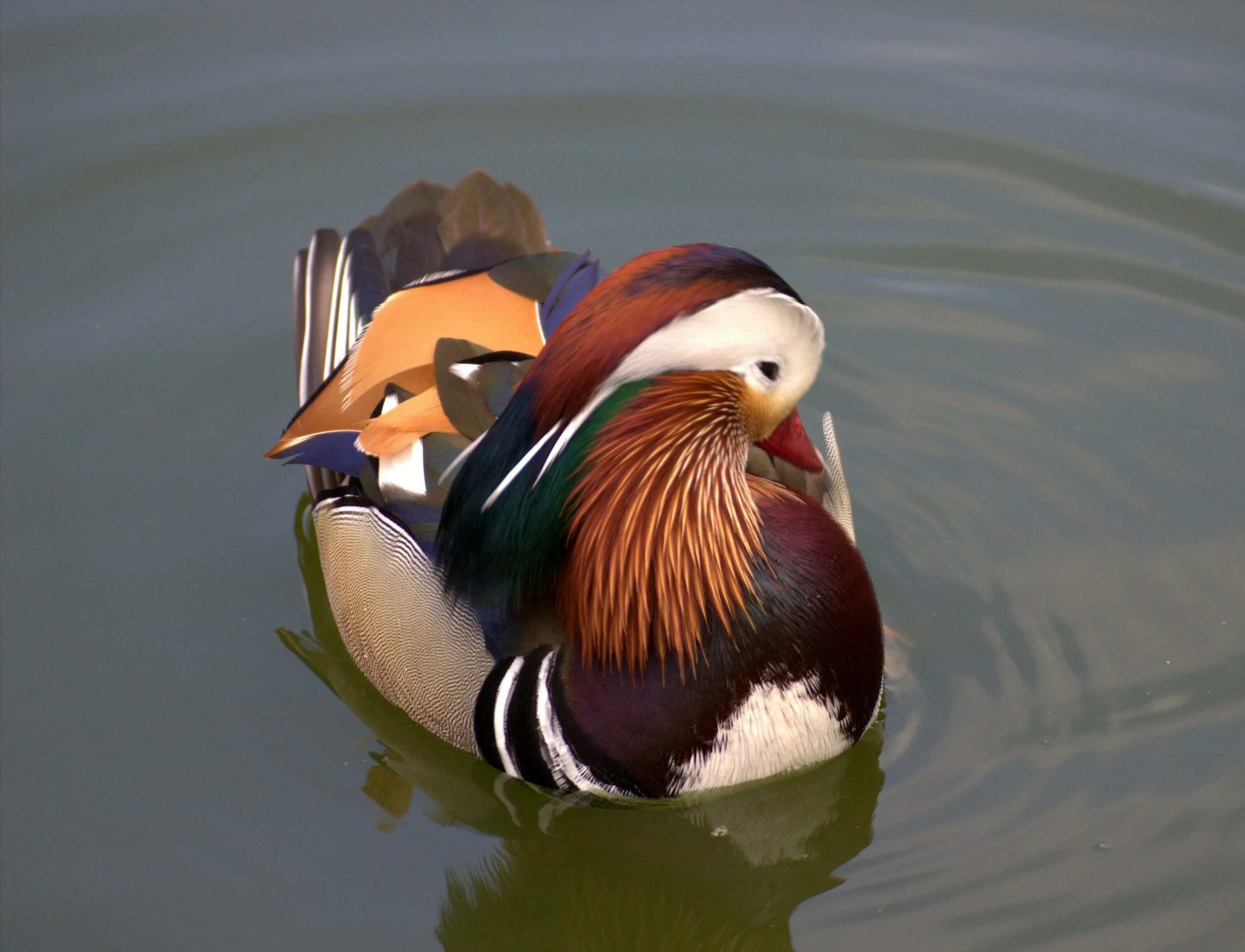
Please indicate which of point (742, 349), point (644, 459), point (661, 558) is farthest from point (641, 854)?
point (742, 349)

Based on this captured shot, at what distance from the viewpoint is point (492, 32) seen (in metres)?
6.43

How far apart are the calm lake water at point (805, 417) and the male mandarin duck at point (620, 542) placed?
31cm

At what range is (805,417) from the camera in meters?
5.00

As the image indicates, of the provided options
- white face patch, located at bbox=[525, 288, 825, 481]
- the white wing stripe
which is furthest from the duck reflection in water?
white face patch, located at bbox=[525, 288, 825, 481]

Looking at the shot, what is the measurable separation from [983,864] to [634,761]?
90 cm

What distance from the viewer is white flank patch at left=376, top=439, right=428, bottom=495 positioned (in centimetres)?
367

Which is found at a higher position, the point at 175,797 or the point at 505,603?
the point at 505,603

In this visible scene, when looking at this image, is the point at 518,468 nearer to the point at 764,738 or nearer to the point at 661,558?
the point at 661,558

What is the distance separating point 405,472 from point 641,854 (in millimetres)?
1136

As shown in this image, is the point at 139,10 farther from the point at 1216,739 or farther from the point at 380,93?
the point at 1216,739

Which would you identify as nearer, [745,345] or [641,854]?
[745,345]

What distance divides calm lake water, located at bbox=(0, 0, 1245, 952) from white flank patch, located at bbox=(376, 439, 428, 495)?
2.29 feet

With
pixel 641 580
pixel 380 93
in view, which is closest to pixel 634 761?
pixel 641 580

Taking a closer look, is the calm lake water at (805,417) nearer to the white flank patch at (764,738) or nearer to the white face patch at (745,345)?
the white flank patch at (764,738)
